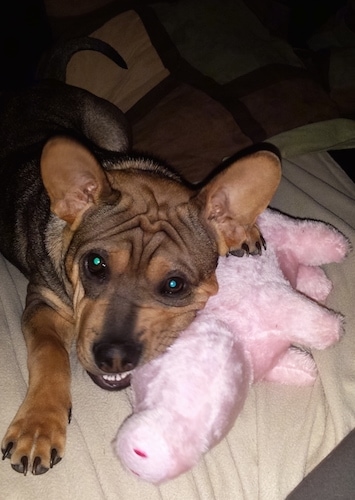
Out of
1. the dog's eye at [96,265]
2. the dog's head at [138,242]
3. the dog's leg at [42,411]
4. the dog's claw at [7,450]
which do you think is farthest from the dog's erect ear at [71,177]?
the dog's claw at [7,450]

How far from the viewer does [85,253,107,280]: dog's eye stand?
8.14 feet

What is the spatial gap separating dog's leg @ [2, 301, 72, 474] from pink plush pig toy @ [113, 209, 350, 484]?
0.30 m

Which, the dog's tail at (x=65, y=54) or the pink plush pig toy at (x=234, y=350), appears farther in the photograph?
the dog's tail at (x=65, y=54)

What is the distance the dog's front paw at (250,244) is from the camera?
273 cm

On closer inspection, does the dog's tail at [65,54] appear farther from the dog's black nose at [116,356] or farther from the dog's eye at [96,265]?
the dog's black nose at [116,356]

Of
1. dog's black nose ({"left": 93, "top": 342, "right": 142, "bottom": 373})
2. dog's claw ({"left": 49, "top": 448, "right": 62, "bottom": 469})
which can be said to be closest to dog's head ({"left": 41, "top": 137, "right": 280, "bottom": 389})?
dog's black nose ({"left": 93, "top": 342, "right": 142, "bottom": 373})

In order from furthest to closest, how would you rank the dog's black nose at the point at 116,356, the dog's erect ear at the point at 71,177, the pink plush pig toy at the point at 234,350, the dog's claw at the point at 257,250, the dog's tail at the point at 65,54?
the dog's tail at the point at 65,54 < the dog's claw at the point at 257,250 < the dog's erect ear at the point at 71,177 < the dog's black nose at the point at 116,356 < the pink plush pig toy at the point at 234,350

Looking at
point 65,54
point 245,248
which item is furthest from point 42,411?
point 65,54

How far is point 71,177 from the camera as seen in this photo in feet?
8.40

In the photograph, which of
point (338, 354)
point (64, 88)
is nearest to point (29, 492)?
point (338, 354)

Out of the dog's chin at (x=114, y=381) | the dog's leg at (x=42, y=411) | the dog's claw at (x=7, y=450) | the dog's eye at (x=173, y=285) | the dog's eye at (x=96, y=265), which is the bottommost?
the dog's claw at (x=7, y=450)

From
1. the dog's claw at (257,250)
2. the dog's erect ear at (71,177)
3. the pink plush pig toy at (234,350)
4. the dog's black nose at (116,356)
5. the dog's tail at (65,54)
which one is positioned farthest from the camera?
the dog's tail at (65,54)

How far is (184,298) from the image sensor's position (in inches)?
101

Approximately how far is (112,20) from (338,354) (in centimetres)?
326
